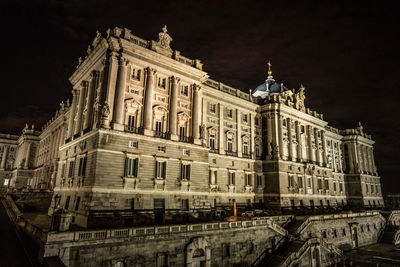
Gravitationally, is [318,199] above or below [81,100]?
below

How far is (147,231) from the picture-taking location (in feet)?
74.3

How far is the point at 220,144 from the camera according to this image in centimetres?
4606

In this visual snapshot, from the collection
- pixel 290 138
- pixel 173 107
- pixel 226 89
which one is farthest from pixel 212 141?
pixel 290 138

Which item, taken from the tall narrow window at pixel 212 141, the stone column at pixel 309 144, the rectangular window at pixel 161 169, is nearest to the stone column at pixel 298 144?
the stone column at pixel 309 144

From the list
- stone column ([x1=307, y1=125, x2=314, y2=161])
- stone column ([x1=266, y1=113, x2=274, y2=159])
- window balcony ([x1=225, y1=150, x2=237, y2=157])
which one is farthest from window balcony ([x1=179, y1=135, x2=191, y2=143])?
stone column ([x1=307, y1=125, x2=314, y2=161])

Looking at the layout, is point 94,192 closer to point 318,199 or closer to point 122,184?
point 122,184

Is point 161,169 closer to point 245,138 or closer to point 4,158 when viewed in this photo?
point 245,138

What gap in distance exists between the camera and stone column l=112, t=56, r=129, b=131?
30.4 meters

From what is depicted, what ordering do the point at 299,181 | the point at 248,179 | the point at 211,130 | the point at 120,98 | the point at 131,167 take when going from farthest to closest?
the point at 299,181
the point at 248,179
the point at 211,130
the point at 120,98
the point at 131,167

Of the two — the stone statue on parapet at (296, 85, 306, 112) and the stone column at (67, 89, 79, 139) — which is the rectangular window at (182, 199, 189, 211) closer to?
the stone column at (67, 89, 79, 139)

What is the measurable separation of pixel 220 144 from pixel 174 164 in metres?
14.3

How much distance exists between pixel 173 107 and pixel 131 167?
10853mm

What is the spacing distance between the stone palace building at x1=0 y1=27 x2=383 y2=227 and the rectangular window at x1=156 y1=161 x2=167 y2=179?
130mm

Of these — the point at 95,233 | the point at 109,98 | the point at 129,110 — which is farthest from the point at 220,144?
the point at 95,233
